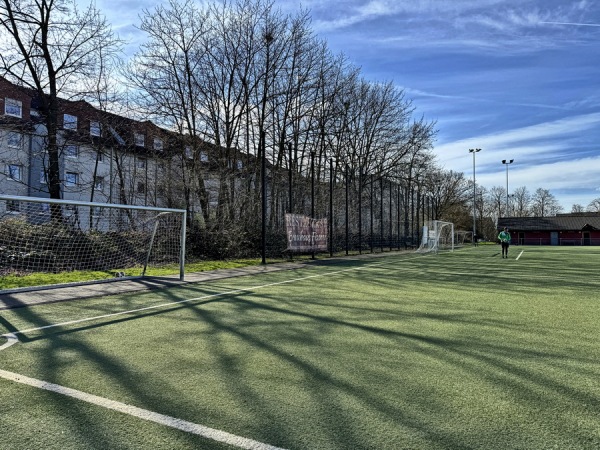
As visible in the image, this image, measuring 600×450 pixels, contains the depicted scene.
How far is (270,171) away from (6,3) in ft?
42.4

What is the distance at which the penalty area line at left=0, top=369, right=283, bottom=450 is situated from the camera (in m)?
2.39

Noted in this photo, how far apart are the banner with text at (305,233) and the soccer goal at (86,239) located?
5.32 metres

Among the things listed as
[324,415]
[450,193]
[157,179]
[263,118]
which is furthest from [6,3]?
[450,193]

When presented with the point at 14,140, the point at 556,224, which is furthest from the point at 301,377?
the point at 556,224

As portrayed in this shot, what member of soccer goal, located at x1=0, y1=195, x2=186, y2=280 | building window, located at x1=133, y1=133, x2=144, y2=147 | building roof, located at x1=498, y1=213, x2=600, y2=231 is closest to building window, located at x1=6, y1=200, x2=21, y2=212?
soccer goal, located at x1=0, y1=195, x2=186, y2=280

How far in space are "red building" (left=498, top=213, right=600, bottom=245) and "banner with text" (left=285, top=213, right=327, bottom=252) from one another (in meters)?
64.9

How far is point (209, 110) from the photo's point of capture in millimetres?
21234

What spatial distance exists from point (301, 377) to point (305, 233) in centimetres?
1526

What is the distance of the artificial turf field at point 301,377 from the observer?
2.50m

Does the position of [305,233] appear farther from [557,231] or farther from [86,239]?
[557,231]

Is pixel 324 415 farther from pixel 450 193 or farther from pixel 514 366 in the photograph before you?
pixel 450 193

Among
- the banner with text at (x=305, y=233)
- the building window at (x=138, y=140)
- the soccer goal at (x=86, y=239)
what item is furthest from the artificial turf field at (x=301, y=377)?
the building window at (x=138, y=140)

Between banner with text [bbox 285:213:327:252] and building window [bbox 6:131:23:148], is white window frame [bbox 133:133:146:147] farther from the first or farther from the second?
banner with text [bbox 285:213:327:252]

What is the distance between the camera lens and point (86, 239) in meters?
12.3
